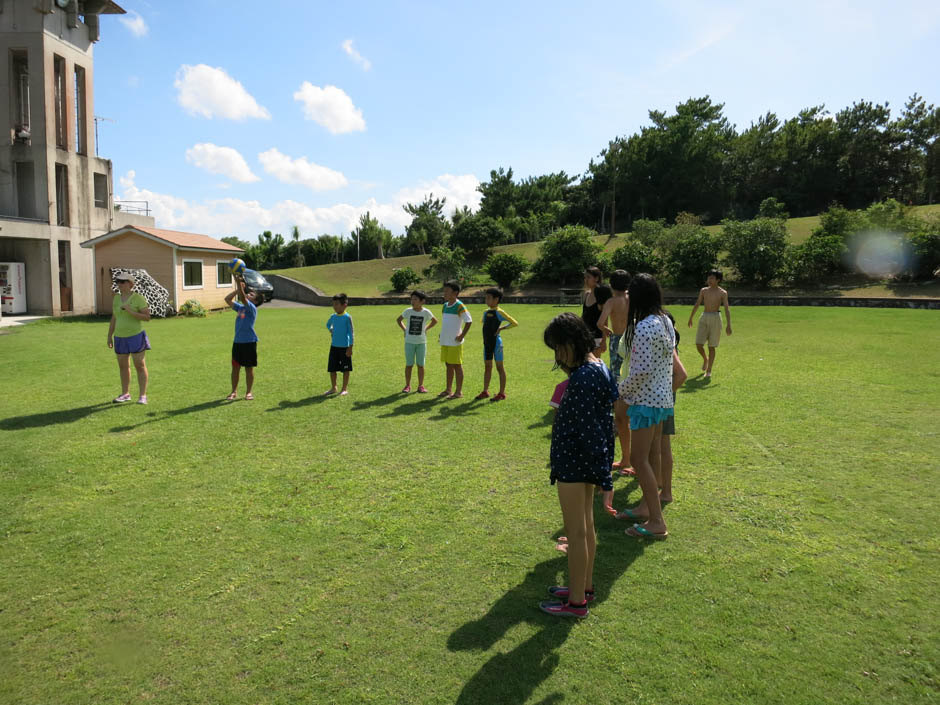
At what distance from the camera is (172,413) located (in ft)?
25.9

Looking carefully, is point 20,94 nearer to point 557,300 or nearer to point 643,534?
point 557,300

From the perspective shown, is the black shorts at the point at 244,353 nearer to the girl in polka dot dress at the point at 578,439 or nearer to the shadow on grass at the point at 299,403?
the shadow on grass at the point at 299,403

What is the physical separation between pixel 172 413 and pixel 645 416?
21.2 feet

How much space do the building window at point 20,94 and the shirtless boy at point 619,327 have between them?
28723 millimetres

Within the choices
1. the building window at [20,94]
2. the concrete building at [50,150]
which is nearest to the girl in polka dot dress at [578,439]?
the concrete building at [50,150]

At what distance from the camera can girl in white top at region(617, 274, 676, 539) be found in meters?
4.03

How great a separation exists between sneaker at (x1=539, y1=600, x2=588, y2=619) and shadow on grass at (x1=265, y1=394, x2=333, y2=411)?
5.71 metres

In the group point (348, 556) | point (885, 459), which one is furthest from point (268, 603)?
point (885, 459)

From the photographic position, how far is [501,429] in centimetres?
713

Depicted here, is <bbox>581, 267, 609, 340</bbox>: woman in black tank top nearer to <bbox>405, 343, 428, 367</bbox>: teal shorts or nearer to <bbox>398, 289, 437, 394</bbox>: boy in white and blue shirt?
<bbox>398, 289, 437, 394</bbox>: boy in white and blue shirt

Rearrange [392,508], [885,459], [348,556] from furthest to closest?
[885,459]
[392,508]
[348,556]

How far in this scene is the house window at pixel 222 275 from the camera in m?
28.3

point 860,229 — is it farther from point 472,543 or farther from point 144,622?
point 144,622

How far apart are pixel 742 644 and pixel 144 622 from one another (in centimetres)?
326
